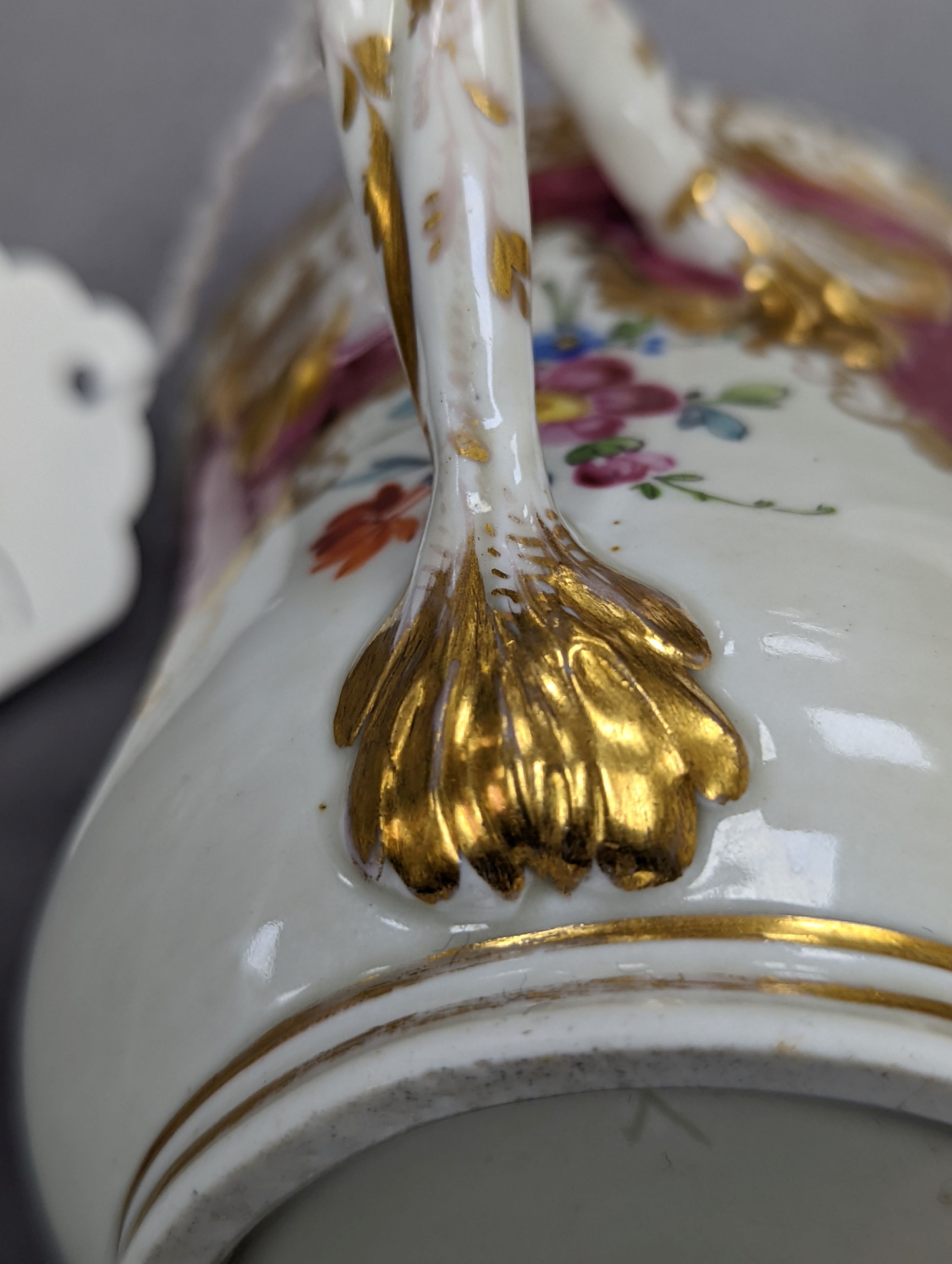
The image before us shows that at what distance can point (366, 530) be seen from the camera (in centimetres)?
45

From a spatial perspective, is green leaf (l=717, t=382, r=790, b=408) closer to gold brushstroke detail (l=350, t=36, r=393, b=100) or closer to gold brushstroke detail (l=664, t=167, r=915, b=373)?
gold brushstroke detail (l=664, t=167, r=915, b=373)

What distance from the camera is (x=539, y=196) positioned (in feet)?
2.10

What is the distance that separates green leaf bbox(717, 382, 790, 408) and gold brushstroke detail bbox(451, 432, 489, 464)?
0.43 ft

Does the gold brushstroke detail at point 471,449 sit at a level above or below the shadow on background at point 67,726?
above

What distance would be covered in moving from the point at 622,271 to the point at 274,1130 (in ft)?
A: 1.31

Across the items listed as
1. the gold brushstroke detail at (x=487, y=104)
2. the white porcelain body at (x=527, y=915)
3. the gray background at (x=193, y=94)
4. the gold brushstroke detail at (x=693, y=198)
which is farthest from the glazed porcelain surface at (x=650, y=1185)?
the gray background at (x=193, y=94)

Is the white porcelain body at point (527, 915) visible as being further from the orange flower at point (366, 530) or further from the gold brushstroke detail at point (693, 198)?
the gold brushstroke detail at point (693, 198)

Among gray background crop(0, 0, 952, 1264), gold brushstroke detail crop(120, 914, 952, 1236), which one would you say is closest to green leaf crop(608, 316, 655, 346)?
gold brushstroke detail crop(120, 914, 952, 1236)

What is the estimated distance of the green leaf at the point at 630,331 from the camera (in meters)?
0.52

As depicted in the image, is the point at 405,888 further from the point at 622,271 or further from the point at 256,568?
the point at 622,271

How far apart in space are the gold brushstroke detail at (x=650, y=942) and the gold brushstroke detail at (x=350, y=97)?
0.25m

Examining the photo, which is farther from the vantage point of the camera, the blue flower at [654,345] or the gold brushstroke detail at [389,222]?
the blue flower at [654,345]

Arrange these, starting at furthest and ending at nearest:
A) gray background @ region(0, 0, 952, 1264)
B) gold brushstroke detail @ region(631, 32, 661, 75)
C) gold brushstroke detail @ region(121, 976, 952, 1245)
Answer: gray background @ region(0, 0, 952, 1264)
gold brushstroke detail @ region(631, 32, 661, 75)
gold brushstroke detail @ region(121, 976, 952, 1245)

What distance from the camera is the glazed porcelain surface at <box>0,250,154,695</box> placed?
871 millimetres
